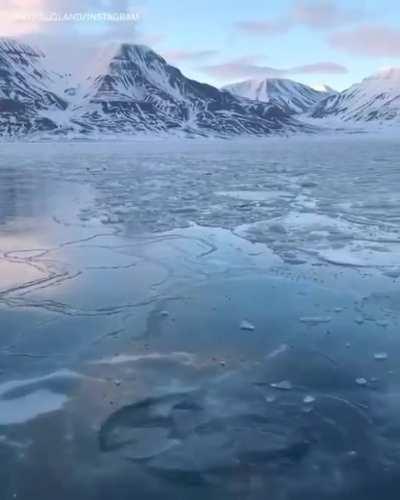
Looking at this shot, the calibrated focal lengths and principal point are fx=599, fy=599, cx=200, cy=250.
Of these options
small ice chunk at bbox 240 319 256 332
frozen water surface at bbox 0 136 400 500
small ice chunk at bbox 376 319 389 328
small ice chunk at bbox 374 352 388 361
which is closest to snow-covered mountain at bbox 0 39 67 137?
frozen water surface at bbox 0 136 400 500

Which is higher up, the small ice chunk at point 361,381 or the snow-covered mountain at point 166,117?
the snow-covered mountain at point 166,117

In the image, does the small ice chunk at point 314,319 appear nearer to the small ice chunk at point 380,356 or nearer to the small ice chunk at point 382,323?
the small ice chunk at point 382,323

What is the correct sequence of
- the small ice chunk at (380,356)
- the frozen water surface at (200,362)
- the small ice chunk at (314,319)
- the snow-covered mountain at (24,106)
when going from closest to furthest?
1. the frozen water surface at (200,362)
2. the small ice chunk at (380,356)
3. the small ice chunk at (314,319)
4. the snow-covered mountain at (24,106)

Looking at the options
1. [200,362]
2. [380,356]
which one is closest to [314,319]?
[380,356]

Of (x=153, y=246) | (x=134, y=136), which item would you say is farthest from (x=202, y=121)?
(x=153, y=246)

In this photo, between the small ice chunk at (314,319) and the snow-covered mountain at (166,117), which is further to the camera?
the snow-covered mountain at (166,117)

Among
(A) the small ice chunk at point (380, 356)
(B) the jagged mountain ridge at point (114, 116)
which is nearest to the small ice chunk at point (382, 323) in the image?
(A) the small ice chunk at point (380, 356)

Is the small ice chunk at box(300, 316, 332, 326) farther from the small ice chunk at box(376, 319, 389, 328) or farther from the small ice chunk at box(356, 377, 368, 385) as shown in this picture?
the small ice chunk at box(356, 377, 368, 385)
